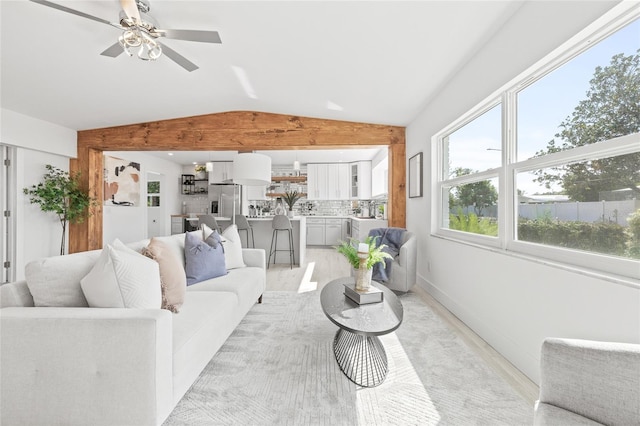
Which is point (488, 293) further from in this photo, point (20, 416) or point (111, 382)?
point (20, 416)

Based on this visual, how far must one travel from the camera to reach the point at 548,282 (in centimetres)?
165

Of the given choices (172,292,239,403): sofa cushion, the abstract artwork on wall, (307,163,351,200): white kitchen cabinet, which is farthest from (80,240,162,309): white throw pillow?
(307,163,351,200): white kitchen cabinet

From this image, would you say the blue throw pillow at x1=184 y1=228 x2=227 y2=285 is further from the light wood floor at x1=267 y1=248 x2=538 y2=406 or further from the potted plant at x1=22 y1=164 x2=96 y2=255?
the potted plant at x1=22 y1=164 x2=96 y2=255

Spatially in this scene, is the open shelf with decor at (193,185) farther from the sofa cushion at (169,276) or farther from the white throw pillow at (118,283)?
the white throw pillow at (118,283)

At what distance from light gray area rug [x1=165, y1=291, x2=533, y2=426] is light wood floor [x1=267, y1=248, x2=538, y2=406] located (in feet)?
0.26

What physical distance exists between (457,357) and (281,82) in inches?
132

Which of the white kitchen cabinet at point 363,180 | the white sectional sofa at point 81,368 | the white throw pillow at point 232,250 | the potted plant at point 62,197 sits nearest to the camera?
the white sectional sofa at point 81,368

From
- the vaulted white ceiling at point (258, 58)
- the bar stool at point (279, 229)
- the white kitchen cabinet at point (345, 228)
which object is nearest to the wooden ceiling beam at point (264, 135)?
the vaulted white ceiling at point (258, 58)

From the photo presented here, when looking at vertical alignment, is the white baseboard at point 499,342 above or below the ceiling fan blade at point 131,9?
below

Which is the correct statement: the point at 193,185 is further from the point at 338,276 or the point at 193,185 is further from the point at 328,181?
the point at 338,276

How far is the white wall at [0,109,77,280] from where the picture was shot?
394 cm

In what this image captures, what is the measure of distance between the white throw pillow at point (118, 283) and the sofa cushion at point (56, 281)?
0.07m

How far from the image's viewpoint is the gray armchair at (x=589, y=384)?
82 cm

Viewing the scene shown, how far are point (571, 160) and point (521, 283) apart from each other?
824 millimetres
